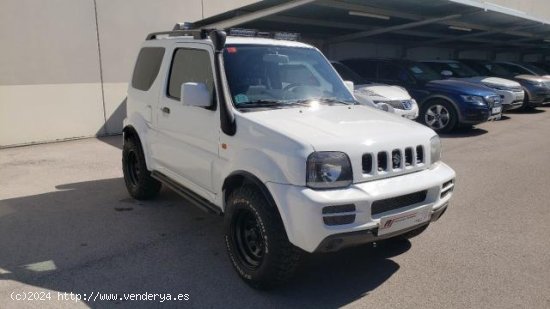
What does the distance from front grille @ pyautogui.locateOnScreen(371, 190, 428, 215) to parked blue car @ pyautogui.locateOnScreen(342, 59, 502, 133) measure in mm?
7577

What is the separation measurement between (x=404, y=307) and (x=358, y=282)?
0.46 m

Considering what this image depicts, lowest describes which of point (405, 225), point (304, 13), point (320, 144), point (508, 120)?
point (508, 120)

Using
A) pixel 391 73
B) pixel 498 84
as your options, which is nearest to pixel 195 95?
pixel 391 73

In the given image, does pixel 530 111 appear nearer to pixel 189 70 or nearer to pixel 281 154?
pixel 189 70

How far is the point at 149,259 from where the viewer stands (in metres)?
4.00

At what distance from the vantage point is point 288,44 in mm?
4555

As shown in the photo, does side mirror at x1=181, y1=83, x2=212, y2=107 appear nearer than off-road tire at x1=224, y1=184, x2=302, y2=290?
No

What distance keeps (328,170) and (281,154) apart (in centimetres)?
34

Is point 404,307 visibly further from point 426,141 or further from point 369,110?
point 369,110

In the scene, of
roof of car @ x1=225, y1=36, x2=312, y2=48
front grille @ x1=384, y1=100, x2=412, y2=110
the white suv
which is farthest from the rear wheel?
roof of car @ x1=225, y1=36, x2=312, y2=48

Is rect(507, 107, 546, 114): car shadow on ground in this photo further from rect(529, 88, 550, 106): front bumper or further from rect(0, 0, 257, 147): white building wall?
rect(0, 0, 257, 147): white building wall

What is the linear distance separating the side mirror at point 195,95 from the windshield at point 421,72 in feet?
27.9

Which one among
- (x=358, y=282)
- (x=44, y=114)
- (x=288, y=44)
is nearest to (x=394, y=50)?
(x=44, y=114)

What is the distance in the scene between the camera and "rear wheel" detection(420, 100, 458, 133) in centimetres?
1041
